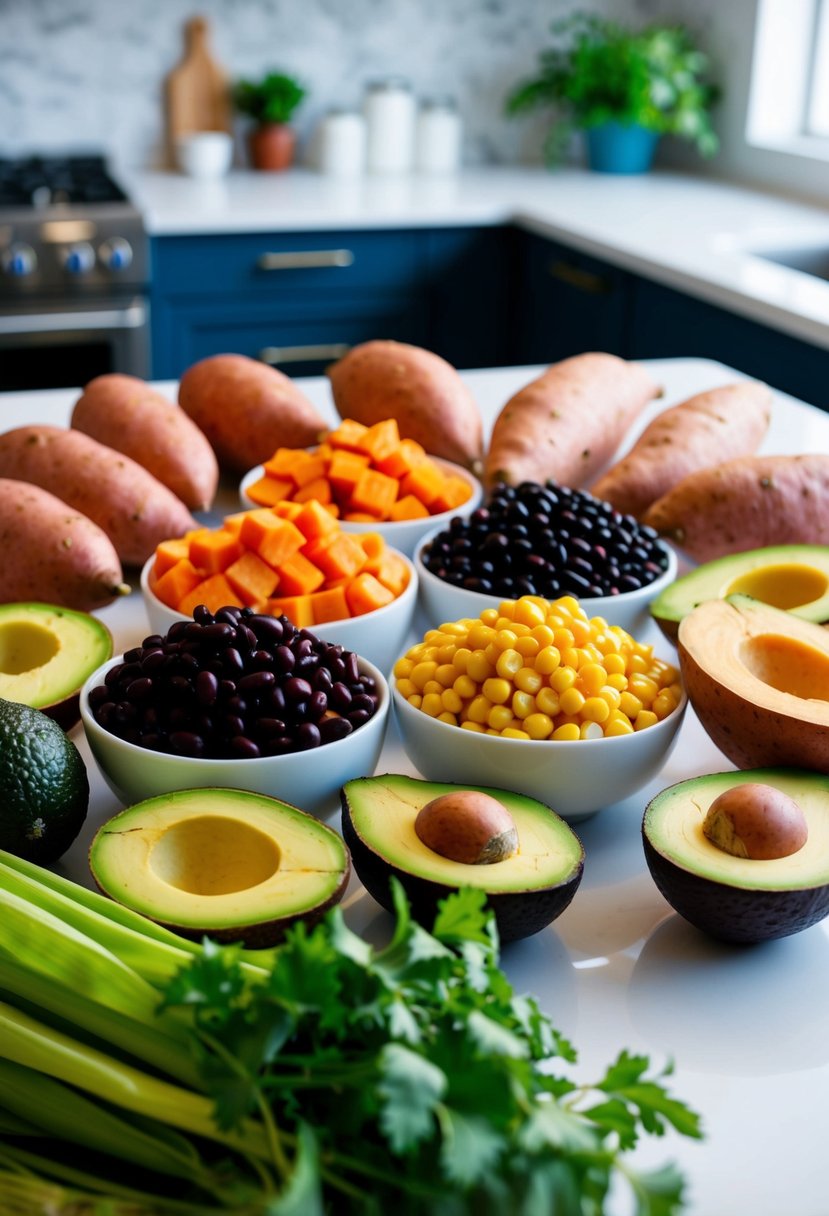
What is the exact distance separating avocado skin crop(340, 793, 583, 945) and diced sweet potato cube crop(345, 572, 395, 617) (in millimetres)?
316

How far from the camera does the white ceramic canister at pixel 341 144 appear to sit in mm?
3564

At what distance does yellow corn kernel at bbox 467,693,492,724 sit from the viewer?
3.01 feet

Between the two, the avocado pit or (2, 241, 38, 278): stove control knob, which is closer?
the avocado pit

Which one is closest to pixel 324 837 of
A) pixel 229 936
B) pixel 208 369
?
pixel 229 936

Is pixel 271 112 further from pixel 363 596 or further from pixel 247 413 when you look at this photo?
pixel 363 596

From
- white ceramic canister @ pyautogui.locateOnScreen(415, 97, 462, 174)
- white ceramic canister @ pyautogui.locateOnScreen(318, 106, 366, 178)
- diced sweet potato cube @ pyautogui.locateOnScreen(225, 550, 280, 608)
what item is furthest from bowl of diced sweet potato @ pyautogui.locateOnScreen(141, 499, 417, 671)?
white ceramic canister @ pyautogui.locateOnScreen(415, 97, 462, 174)

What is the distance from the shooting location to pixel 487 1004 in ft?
1.99

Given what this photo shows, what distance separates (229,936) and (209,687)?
0.20m

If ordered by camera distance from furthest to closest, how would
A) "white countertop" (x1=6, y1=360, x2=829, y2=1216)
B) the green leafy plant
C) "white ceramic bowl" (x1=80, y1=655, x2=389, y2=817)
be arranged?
the green leafy plant, "white ceramic bowl" (x1=80, y1=655, x2=389, y2=817), "white countertop" (x1=6, y1=360, x2=829, y2=1216)

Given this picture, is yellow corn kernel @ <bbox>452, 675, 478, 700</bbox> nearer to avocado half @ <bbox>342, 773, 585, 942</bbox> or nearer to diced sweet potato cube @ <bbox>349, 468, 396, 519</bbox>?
avocado half @ <bbox>342, 773, 585, 942</bbox>

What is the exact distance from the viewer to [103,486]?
52.5 inches

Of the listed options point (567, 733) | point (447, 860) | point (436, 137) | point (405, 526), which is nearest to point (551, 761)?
point (567, 733)

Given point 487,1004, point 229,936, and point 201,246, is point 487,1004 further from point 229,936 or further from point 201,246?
point 201,246

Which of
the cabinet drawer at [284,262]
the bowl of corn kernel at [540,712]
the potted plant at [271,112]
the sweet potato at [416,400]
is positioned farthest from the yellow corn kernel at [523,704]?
the potted plant at [271,112]
